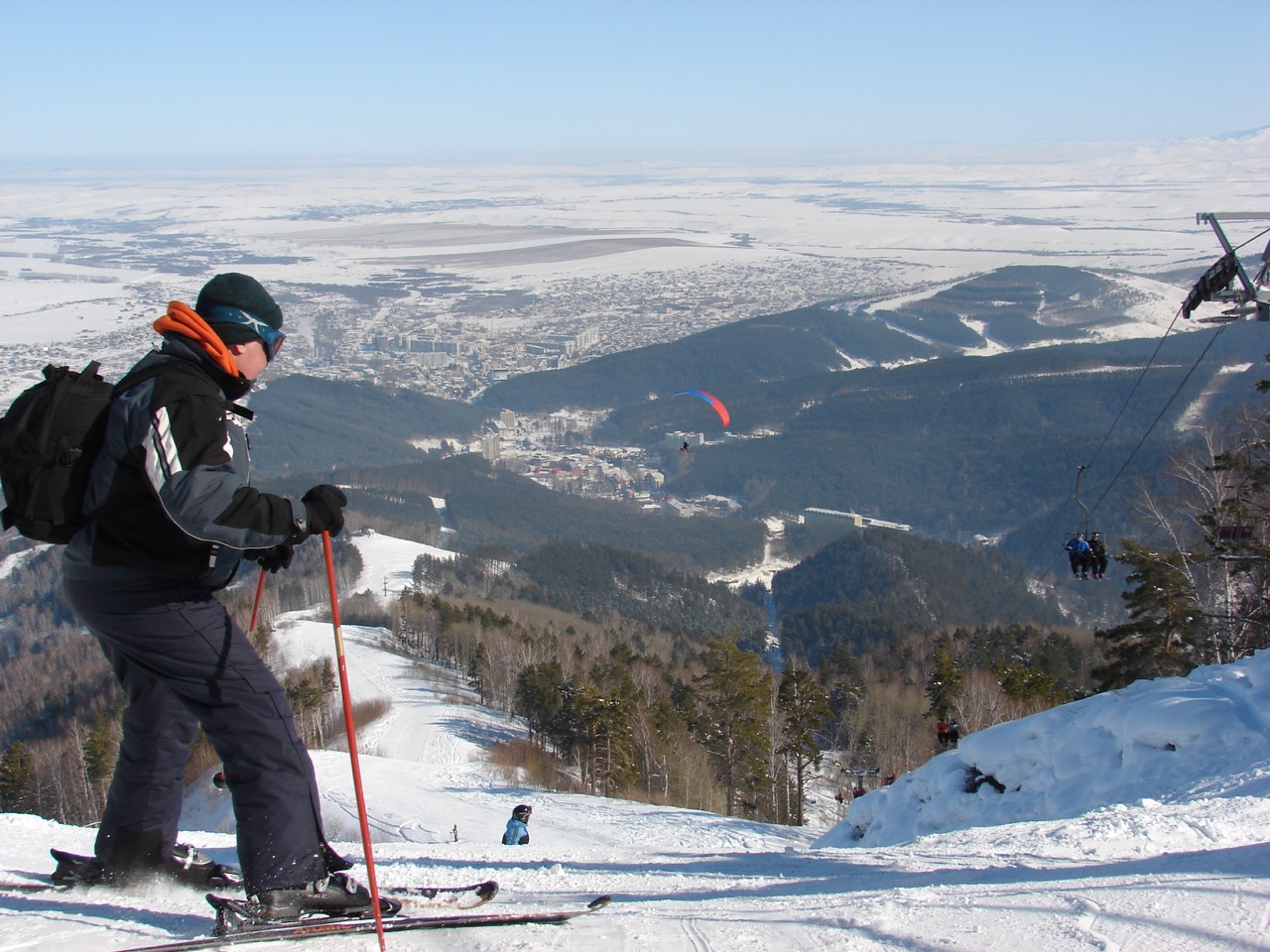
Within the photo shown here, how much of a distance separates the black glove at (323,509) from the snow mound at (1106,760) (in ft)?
15.2

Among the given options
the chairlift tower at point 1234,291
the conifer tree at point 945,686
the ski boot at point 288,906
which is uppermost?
the chairlift tower at point 1234,291

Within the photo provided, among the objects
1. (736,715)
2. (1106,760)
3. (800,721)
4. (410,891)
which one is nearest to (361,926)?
(410,891)

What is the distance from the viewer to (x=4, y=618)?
217 ft

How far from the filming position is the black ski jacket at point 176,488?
2631mm

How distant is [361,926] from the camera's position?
302 cm

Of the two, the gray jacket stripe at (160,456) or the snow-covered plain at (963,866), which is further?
the snow-covered plain at (963,866)

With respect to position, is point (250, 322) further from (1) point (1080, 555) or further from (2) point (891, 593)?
(2) point (891, 593)

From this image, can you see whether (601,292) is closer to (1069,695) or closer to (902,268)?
(902,268)

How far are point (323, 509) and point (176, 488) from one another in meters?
0.41

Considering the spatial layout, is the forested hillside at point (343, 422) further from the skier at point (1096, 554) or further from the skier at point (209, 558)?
the skier at point (209, 558)

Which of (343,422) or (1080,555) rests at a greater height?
(1080,555)

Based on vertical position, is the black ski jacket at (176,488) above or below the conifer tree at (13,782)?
above

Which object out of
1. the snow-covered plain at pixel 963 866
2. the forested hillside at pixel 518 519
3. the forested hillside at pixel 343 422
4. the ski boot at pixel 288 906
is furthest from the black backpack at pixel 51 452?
the forested hillside at pixel 343 422

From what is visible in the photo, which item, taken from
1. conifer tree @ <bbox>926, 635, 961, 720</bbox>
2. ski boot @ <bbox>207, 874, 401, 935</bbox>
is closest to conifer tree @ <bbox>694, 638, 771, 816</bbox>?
conifer tree @ <bbox>926, 635, 961, 720</bbox>
